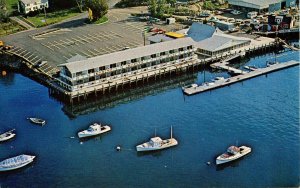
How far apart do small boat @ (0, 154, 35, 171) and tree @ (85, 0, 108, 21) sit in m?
83.2

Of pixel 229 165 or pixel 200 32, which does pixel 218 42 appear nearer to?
pixel 200 32

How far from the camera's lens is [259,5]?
159125 mm

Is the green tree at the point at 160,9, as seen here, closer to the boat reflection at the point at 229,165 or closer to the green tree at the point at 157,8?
the green tree at the point at 157,8

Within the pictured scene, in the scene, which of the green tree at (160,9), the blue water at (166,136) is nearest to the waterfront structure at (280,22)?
the green tree at (160,9)

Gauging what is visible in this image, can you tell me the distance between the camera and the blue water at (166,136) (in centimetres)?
7288

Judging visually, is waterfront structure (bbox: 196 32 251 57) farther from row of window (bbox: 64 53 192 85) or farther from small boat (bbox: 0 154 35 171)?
small boat (bbox: 0 154 35 171)

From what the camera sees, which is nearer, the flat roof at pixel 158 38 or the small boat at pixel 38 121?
the small boat at pixel 38 121

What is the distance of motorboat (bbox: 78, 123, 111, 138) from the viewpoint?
8538 cm

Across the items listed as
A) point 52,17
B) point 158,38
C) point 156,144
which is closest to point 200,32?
point 158,38

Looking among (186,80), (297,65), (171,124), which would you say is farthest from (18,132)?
(297,65)

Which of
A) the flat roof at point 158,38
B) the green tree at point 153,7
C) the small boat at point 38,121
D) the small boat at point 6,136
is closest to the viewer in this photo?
the small boat at point 6,136

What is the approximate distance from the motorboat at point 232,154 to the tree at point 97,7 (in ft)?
284

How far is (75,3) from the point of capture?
17450 cm

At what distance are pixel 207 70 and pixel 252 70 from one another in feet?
35.1
